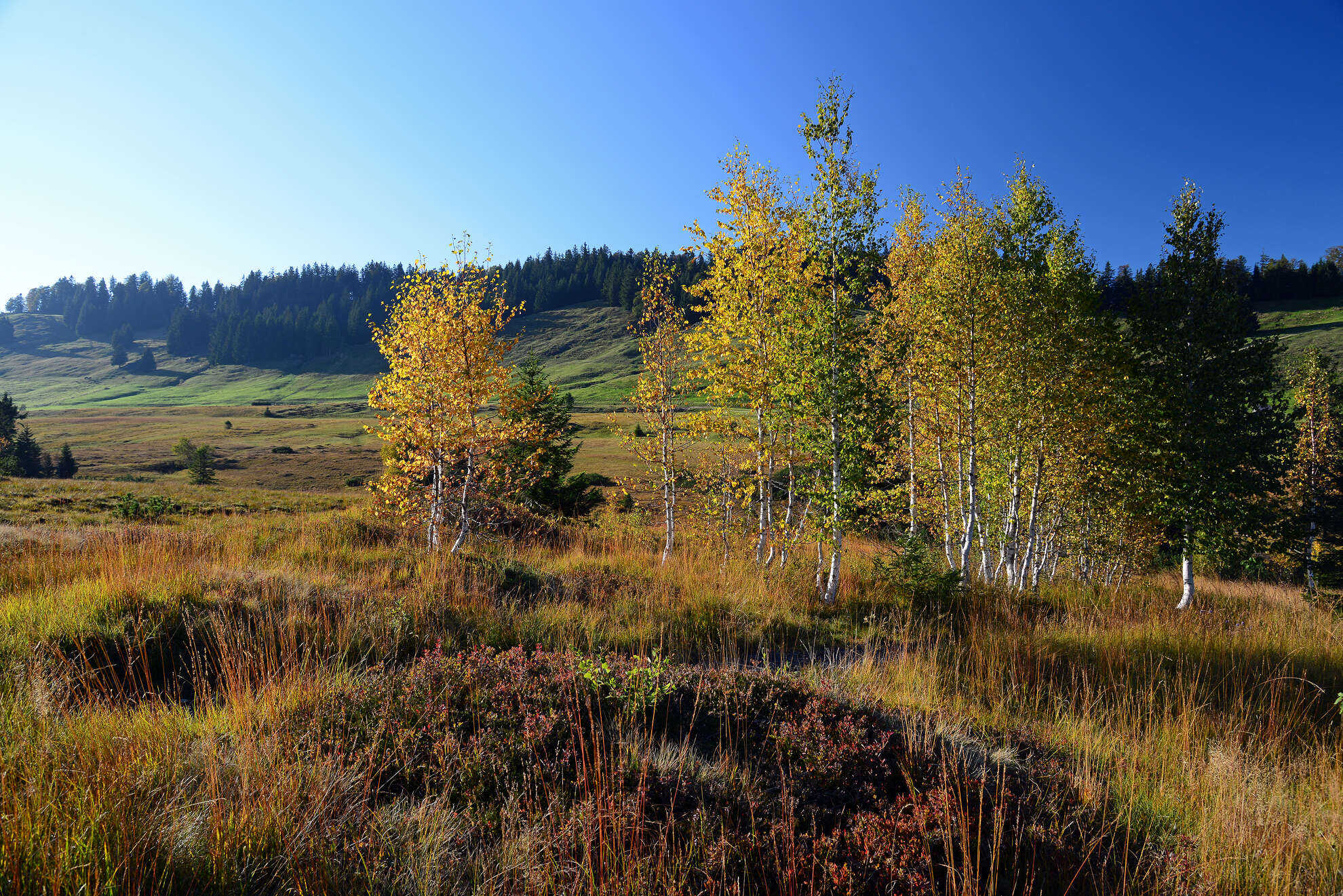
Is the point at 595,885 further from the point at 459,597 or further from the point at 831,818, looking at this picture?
the point at 459,597

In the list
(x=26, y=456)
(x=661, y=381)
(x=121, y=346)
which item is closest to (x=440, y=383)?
(x=661, y=381)

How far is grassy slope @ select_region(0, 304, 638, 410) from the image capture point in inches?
5581

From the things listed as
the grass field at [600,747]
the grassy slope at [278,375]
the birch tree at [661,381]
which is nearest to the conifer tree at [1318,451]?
the grass field at [600,747]

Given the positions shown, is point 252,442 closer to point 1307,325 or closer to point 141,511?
point 141,511

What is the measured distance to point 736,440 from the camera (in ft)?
41.8

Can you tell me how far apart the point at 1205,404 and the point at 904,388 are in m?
7.16

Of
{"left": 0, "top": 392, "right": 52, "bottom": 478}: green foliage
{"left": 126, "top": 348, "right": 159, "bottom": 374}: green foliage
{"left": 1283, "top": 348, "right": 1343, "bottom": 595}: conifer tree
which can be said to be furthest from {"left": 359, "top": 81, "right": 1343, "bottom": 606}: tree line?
{"left": 126, "top": 348, "right": 159, "bottom": 374}: green foliage

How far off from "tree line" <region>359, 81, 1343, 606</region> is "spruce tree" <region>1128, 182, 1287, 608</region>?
0.05 metres

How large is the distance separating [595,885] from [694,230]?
11.2m

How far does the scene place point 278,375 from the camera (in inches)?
6698

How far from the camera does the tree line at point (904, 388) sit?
391 inches

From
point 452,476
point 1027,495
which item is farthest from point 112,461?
point 1027,495

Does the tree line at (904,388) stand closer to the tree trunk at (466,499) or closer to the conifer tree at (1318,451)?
the tree trunk at (466,499)

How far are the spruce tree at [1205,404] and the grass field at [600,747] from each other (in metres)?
7.08
